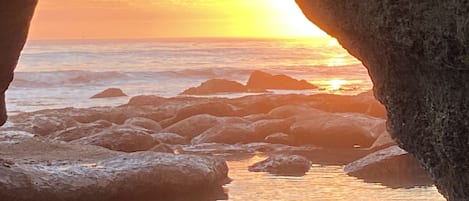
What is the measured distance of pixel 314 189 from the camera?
1021 cm

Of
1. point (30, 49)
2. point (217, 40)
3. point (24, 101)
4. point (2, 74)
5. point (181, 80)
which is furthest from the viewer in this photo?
point (217, 40)

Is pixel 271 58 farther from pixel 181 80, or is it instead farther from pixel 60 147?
pixel 60 147

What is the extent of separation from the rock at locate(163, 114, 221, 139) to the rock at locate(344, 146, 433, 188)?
499 centimetres

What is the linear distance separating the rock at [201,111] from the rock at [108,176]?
7.12m

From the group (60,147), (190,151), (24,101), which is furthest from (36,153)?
(24,101)

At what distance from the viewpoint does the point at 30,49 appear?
53.4 m

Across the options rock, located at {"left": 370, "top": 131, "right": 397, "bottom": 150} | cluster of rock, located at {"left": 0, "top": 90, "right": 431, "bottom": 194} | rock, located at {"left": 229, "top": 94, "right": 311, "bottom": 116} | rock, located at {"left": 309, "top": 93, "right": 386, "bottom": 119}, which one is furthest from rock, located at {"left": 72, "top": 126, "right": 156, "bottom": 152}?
rock, located at {"left": 309, "top": 93, "right": 386, "bottom": 119}

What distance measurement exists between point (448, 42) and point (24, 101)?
74.3 ft

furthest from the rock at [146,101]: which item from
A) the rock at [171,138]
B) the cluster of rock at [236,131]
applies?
the rock at [171,138]

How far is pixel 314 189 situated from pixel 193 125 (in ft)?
21.8

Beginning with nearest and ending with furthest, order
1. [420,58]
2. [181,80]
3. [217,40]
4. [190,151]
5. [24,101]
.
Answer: [420,58]
[190,151]
[24,101]
[181,80]
[217,40]

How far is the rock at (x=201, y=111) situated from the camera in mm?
18336

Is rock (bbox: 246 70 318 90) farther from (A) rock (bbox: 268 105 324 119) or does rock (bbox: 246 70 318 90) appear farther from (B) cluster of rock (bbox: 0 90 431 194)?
(A) rock (bbox: 268 105 324 119)

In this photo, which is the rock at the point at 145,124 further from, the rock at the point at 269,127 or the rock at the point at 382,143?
the rock at the point at 382,143
